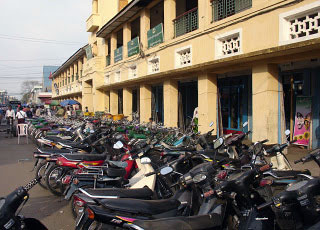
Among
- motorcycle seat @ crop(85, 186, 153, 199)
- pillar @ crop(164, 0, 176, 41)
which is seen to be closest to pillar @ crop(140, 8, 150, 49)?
pillar @ crop(164, 0, 176, 41)

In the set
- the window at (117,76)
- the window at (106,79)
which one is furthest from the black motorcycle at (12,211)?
the window at (106,79)

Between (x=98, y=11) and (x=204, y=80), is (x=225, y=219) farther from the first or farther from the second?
(x=98, y=11)

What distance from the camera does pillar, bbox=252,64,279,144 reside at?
26.6 feet

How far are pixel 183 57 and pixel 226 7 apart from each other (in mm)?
2751

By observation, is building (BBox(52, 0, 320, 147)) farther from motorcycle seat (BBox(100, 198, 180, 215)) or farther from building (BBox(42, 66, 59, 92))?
building (BBox(42, 66, 59, 92))

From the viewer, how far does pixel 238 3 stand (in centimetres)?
912

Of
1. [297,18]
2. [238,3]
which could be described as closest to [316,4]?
[297,18]

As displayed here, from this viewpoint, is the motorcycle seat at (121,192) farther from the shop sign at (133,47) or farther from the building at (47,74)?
the building at (47,74)

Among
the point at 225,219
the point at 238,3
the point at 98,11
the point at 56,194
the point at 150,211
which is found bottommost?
the point at 56,194

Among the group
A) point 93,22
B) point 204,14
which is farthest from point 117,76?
point 204,14

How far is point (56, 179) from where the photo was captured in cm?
569

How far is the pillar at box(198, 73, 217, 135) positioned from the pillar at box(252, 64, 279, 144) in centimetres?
224

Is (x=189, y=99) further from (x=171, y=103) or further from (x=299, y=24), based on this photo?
(x=299, y=24)

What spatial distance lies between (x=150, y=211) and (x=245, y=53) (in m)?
6.62
